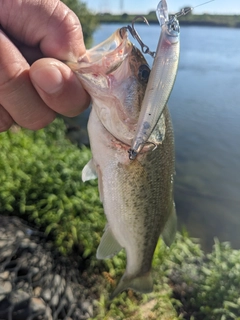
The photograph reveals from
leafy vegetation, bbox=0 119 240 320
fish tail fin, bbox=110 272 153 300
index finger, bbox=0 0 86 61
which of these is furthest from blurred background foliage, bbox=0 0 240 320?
index finger, bbox=0 0 86 61

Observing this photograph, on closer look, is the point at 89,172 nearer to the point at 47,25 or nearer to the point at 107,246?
the point at 107,246

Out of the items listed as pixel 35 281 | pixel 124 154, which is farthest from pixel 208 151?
pixel 124 154

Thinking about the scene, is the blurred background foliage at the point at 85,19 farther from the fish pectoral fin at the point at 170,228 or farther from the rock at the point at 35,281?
the fish pectoral fin at the point at 170,228

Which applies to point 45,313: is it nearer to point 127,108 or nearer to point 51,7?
point 127,108

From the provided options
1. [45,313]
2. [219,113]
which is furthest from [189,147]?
[45,313]

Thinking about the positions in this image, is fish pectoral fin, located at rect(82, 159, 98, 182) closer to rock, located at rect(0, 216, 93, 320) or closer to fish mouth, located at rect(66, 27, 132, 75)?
fish mouth, located at rect(66, 27, 132, 75)
